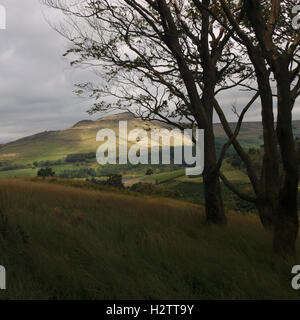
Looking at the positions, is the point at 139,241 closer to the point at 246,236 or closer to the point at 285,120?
the point at 246,236

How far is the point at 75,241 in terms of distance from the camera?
171 inches

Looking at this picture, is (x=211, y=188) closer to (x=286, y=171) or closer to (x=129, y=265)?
(x=286, y=171)

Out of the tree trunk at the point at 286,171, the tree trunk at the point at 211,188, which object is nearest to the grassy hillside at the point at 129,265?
the tree trunk at the point at 286,171

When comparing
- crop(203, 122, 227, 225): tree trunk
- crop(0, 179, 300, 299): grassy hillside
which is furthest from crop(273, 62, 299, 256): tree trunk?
crop(203, 122, 227, 225): tree trunk

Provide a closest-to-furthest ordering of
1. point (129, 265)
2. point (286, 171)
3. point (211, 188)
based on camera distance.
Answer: point (129, 265) → point (286, 171) → point (211, 188)

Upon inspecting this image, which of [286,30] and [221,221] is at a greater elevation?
[286,30]

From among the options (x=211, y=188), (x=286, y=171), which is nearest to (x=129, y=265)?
(x=286, y=171)

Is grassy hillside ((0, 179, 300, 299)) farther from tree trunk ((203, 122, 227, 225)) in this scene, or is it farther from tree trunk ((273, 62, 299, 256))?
tree trunk ((203, 122, 227, 225))

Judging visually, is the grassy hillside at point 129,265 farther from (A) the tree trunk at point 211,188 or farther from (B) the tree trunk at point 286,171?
(A) the tree trunk at point 211,188

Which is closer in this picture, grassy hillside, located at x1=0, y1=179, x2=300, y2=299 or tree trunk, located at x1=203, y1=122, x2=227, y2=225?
grassy hillside, located at x1=0, y1=179, x2=300, y2=299

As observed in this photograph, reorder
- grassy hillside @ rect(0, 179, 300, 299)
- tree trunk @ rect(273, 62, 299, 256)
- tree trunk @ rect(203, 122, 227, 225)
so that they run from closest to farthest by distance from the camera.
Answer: grassy hillside @ rect(0, 179, 300, 299), tree trunk @ rect(273, 62, 299, 256), tree trunk @ rect(203, 122, 227, 225)

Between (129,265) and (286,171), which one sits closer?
(129,265)
